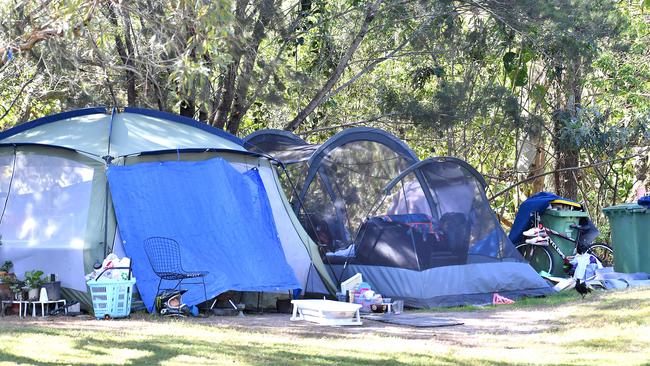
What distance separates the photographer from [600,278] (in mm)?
11594

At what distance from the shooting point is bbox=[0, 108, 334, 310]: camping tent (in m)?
9.46

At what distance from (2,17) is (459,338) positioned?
5886 mm

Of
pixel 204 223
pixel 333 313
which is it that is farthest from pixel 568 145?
pixel 333 313

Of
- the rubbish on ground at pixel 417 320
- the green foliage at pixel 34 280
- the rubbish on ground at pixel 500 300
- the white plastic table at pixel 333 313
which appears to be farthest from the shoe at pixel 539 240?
the green foliage at pixel 34 280

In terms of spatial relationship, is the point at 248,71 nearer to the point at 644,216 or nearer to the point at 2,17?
the point at 2,17

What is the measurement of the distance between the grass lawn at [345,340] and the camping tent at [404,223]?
0.97 meters

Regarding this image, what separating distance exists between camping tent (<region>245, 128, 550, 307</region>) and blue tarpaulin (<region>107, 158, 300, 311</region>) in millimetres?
1161

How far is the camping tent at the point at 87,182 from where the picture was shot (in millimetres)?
9461

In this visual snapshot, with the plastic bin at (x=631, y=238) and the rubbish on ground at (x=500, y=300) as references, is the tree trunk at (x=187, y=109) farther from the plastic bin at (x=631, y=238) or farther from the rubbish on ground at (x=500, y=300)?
the plastic bin at (x=631, y=238)

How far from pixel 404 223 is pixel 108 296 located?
349 centimetres

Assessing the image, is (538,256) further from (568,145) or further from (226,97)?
(226,97)

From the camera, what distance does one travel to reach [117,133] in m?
10.3

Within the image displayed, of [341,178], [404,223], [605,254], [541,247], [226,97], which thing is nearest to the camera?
[404,223]

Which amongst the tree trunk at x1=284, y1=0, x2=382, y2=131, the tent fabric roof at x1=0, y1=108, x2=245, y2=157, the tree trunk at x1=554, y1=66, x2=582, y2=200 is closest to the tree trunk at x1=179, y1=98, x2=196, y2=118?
Result: the tree trunk at x1=284, y1=0, x2=382, y2=131
